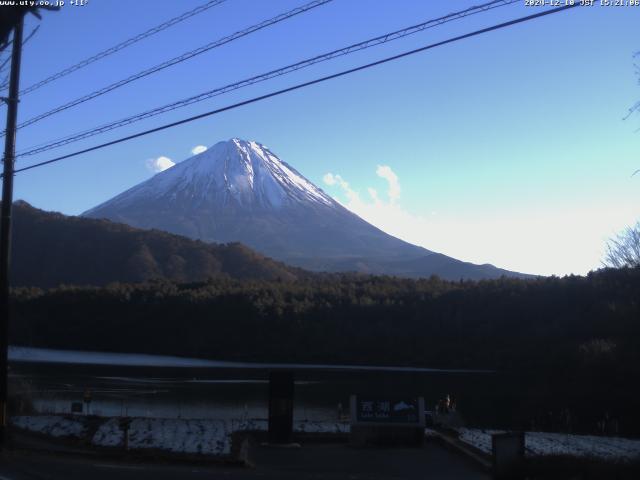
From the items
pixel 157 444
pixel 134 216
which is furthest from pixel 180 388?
pixel 134 216

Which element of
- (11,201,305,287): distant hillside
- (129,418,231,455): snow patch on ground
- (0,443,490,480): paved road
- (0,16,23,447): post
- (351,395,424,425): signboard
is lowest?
(0,443,490,480): paved road

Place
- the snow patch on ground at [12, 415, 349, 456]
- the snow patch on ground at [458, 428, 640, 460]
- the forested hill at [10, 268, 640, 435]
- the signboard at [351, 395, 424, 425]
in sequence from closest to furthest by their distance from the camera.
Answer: the snow patch on ground at [12, 415, 349, 456] < the snow patch on ground at [458, 428, 640, 460] < the signboard at [351, 395, 424, 425] < the forested hill at [10, 268, 640, 435]

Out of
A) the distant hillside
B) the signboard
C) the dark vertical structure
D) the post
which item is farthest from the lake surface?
the distant hillside

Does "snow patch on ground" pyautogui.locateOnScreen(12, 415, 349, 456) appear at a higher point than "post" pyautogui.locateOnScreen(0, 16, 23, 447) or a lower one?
lower

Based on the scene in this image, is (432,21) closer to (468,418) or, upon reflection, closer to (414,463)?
(414,463)

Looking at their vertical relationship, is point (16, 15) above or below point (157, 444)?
above

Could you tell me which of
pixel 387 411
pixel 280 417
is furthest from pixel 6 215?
pixel 387 411

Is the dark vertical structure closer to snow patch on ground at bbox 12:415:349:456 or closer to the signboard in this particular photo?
snow patch on ground at bbox 12:415:349:456
